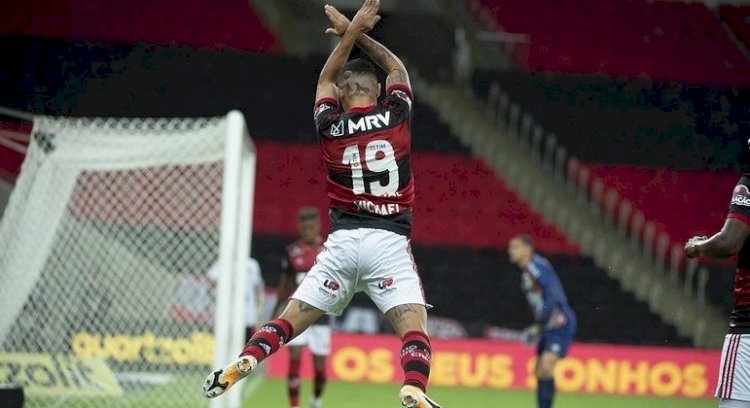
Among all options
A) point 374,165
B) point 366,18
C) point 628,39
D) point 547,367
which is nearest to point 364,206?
point 374,165

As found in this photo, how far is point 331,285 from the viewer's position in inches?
220

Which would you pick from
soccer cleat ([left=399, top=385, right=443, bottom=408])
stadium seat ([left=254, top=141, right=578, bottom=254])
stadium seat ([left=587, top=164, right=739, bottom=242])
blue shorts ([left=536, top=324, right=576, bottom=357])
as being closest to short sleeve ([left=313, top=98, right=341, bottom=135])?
soccer cleat ([left=399, top=385, right=443, bottom=408])

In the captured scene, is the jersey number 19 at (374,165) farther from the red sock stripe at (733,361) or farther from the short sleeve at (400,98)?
the red sock stripe at (733,361)

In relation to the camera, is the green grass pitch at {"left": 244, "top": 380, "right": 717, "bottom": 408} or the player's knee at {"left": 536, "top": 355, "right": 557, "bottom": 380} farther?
the green grass pitch at {"left": 244, "top": 380, "right": 717, "bottom": 408}

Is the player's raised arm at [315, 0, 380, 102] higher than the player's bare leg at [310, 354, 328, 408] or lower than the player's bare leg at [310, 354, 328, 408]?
higher

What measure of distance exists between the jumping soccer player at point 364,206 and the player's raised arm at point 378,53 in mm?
11

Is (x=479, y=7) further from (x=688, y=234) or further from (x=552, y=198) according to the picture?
(x=688, y=234)

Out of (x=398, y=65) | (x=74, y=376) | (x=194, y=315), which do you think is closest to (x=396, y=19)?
(x=194, y=315)

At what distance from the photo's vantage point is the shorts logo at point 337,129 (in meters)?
5.57

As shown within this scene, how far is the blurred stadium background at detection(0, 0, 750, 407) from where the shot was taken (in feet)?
63.2

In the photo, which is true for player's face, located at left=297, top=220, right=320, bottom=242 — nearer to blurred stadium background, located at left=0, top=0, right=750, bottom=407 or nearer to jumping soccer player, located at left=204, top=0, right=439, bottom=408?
jumping soccer player, located at left=204, top=0, right=439, bottom=408

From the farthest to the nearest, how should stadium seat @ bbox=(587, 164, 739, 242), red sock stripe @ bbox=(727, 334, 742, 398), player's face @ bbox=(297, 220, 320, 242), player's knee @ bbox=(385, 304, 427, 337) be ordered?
stadium seat @ bbox=(587, 164, 739, 242) → player's face @ bbox=(297, 220, 320, 242) → player's knee @ bbox=(385, 304, 427, 337) → red sock stripe @ bbox=(727, 334, 742, 398)

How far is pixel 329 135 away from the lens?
5582 mm

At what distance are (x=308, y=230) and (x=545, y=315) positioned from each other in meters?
2.15
